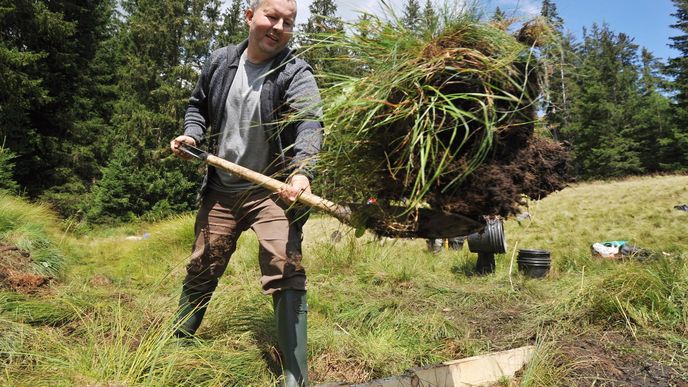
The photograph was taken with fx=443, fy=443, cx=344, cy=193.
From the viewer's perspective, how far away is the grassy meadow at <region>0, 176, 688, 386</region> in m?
2.01

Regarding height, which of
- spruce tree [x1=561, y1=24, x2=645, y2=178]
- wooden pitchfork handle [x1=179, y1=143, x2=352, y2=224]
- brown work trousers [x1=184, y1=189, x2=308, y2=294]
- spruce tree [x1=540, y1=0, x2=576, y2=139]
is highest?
spruce tree [x1=561, y1=24, x2=645, y2=178]

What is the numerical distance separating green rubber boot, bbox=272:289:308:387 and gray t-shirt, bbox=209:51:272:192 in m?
0.64

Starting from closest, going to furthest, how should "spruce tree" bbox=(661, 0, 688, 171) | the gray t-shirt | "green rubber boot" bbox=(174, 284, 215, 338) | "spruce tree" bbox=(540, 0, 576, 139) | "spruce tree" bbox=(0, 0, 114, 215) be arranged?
1. "spruce tree" bbox=(540, 0, 576, 139)
2. the gray t-shirt
3. "green rubber boot" bbox=(174, 284, 215, 338)
4. "spruce tree" bbox=(0, 0, 114, 215)
5. "spruce tree" bbox=(661, 0, 688, 171)

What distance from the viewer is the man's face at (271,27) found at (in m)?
2.26

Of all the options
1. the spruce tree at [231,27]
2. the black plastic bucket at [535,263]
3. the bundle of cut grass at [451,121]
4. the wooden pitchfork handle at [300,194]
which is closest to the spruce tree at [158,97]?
the spruce tree at [231,27]

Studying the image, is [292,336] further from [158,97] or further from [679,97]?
[679,97]

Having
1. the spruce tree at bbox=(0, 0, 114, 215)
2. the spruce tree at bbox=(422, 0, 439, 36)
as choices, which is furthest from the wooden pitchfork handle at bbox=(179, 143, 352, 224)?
the spruce tree at bbox=(0, 0, 114, 215)

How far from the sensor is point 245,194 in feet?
7.97

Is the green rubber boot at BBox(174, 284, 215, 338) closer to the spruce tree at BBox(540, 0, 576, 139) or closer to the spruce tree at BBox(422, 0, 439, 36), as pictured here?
the spruce tree at BBox(422, 0, 439, 36)

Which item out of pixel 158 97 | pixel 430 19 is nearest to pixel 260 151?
pixel 430 19

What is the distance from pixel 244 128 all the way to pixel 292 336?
112cm

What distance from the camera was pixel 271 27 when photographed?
2.28m

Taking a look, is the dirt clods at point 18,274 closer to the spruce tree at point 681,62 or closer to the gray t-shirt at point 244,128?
the gray t-shirt at point 244,128

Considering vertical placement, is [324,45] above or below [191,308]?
above
